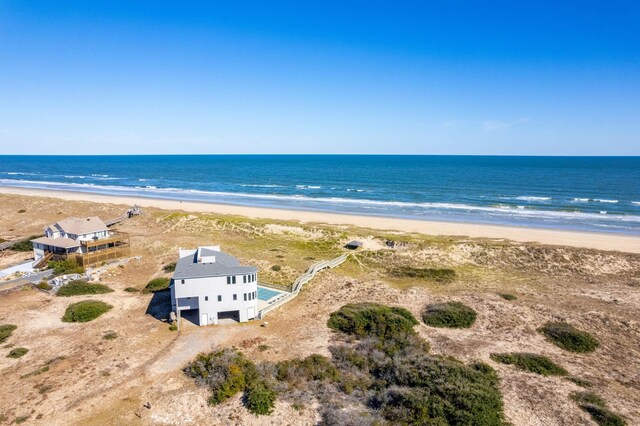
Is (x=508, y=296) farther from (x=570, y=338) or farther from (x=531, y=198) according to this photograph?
(x=531, y=198)

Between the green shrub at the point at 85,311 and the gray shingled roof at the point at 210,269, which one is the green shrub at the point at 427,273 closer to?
the gray shingled roof at the point at 210,269

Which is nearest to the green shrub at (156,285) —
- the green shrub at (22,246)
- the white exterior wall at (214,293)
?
the white exterior wall at (214,293)

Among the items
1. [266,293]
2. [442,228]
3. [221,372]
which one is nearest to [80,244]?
[266,293]

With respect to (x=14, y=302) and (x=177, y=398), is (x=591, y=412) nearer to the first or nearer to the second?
(x=177, y=398)

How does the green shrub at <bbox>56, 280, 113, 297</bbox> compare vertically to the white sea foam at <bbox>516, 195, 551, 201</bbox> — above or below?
below

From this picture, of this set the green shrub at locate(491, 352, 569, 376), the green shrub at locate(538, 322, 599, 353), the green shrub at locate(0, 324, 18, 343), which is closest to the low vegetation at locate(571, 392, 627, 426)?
the green shrub at locate(491, 352, 569, 376)

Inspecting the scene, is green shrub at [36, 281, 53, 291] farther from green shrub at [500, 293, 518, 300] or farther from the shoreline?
green shrub at [500, 293, 518, 300]
